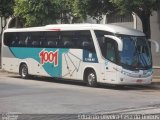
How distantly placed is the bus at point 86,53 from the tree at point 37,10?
2248mm

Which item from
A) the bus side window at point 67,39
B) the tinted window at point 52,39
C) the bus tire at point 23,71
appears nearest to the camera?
the tinted window at point 52,39

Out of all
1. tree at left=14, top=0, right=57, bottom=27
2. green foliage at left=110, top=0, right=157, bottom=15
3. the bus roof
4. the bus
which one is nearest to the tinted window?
the bus

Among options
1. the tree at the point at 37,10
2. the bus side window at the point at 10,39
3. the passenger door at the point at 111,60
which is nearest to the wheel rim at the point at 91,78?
the passenger door at the point at 111,60

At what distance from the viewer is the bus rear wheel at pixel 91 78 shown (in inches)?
957

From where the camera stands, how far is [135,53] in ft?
76.7

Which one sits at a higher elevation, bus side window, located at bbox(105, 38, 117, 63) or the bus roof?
the bus roof

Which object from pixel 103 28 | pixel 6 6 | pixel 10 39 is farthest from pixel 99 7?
pixel 6 6

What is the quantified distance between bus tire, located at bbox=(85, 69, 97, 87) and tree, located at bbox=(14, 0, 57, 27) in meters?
7.54

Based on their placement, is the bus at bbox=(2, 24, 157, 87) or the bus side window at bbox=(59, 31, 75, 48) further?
the bus side window at bbox=(59, 31, 75, 48)

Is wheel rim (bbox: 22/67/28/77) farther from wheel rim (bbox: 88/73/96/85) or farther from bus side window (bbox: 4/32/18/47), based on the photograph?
wheel rim (bbox: 88/73/96/85)

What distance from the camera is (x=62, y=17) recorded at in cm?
3356

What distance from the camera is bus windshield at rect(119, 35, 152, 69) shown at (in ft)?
75.7

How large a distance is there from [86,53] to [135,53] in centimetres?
255

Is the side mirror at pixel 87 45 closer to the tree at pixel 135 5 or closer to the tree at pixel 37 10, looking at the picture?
the tree at pixel 135 5
